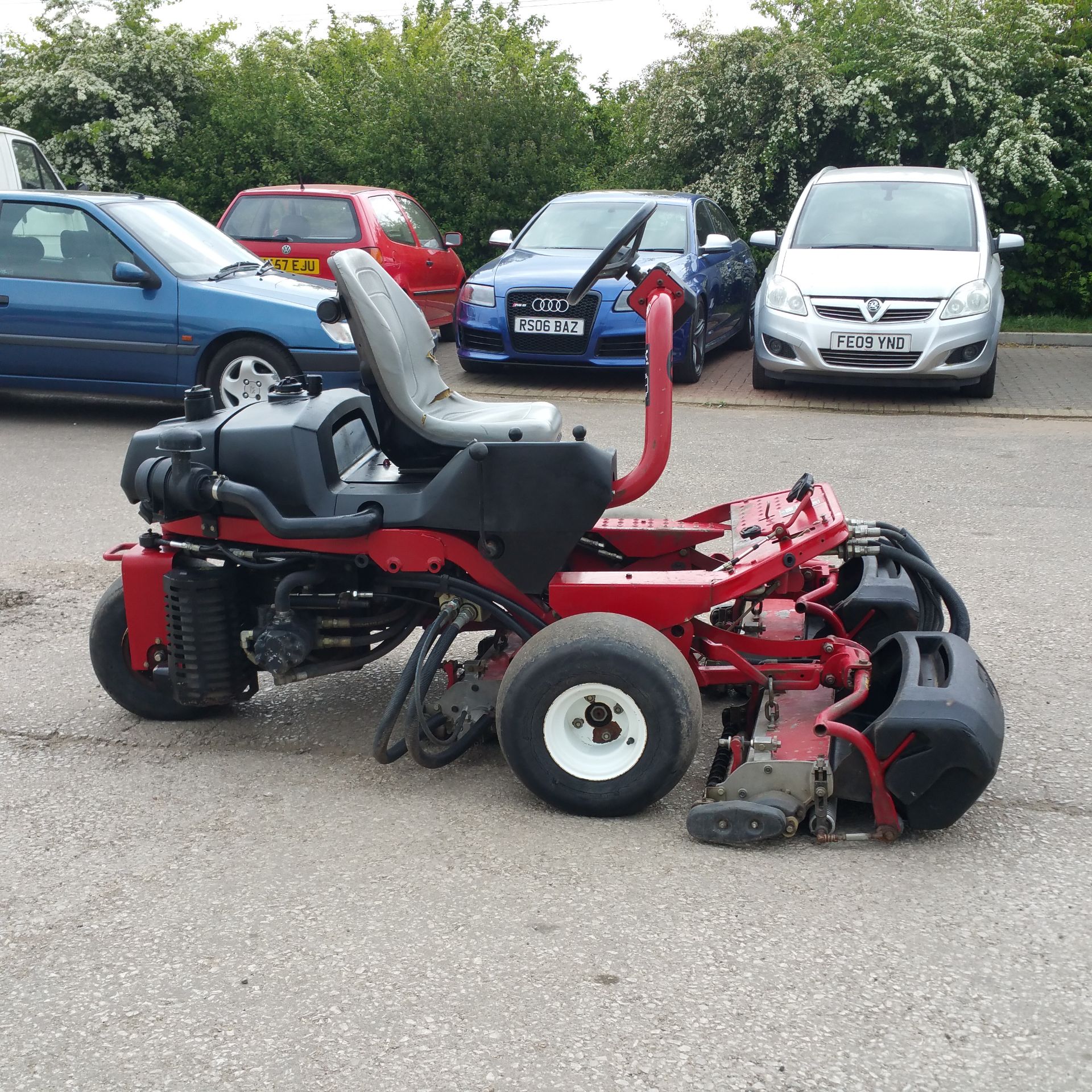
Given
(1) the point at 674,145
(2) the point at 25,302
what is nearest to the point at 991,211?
(1) the point at 674,145

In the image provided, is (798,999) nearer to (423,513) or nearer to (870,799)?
(870,799)

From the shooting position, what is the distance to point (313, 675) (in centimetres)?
410

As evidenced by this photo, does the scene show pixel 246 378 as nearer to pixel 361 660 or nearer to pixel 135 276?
pixel 135 276

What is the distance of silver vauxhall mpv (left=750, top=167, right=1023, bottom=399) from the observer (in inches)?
397

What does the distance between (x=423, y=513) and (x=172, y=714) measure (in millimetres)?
1245

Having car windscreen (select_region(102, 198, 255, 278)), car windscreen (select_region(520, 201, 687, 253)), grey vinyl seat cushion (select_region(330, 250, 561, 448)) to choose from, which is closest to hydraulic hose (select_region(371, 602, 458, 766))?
grey vinyl seat cushion (select_region(330, 250, 561, 448))

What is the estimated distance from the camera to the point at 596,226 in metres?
12.0

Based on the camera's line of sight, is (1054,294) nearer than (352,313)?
No

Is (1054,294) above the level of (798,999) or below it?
above

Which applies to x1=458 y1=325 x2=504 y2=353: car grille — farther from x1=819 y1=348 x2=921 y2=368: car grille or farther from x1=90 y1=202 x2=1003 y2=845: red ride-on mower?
x1=90 y1=202 x2=1003 y2=845: red ride-on mower

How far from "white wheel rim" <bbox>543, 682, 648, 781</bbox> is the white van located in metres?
11.2

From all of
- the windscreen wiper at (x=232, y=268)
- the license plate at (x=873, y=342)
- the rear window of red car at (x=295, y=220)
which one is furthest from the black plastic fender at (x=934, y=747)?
the rear window of red car at (x=295, y=220)

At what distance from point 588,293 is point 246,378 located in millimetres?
3252

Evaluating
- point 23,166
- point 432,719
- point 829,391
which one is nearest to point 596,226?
point 829,391
